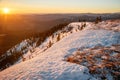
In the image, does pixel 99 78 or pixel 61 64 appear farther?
pixel 61 64

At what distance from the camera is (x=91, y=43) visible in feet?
51.8

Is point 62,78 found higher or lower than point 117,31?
lower

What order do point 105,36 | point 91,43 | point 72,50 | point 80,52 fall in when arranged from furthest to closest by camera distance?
point 105,36, point 91,43, point 72,50, point 80,52

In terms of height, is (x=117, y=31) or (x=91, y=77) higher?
(x=117, y=31)

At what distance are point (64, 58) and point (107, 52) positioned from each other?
3710mm

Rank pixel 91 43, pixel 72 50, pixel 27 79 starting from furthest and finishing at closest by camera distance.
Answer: pixel 91 43 < pixel 72 50 < pixel 27 79

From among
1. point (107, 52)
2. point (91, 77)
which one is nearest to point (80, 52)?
point (107, 52)

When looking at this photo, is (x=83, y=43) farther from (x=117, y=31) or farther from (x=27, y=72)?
(x=27, y=72)

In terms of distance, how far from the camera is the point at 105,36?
687 inches

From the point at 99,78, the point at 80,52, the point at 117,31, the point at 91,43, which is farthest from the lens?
the point at 117,31

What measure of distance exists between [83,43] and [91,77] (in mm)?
6948

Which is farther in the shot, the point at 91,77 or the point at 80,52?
the point at 80,52

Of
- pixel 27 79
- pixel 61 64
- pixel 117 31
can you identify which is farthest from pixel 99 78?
pixel 117 31

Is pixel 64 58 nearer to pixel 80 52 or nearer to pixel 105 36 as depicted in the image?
pixel 80 52
